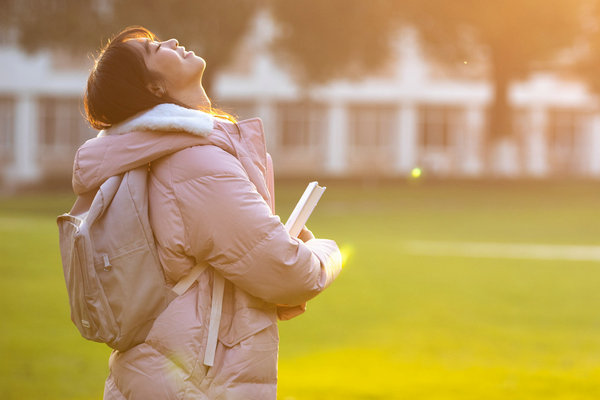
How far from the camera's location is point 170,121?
2330mm

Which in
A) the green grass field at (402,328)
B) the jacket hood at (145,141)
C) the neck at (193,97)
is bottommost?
the green grass field at (402,328)

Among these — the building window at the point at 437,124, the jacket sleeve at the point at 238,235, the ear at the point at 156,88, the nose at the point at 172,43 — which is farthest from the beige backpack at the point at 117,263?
the building window at the point at 437,124

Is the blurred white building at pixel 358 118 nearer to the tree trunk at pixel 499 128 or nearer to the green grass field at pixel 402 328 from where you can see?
the tree trunk at pixel 499 128

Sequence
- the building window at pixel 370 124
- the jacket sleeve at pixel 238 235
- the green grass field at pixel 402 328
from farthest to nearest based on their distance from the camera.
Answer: the building window at pixel 370 124 → the green grass field at pixel 402 328 → the jacket sleeve at pixel 238 235

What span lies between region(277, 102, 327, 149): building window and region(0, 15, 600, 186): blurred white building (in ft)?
0.19

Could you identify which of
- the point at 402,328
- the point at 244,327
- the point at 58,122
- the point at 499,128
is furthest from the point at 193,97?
the point at 58,122

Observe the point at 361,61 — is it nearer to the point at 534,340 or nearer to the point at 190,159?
the point at 534,340

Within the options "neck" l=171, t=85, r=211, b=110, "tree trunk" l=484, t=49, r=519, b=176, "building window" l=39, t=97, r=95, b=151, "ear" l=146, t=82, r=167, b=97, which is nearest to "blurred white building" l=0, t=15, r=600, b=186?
"building window" l=39, t=97, r=95, b=151

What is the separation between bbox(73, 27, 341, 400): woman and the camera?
90.9 inches

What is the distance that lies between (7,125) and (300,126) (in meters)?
17.1

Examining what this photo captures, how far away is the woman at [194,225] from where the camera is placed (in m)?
2.31

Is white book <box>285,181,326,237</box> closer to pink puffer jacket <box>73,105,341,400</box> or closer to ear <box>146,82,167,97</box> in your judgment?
pink puffer jacket <box>73,105,341,400</box>

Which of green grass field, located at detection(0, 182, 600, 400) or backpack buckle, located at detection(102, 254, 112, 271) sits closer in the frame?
backpack buckle, located at detection(102, 254, 112, 271)

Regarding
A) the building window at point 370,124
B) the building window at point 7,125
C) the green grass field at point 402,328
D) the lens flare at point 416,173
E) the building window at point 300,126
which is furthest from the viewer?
the building window at point 370,124
